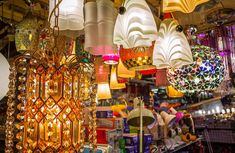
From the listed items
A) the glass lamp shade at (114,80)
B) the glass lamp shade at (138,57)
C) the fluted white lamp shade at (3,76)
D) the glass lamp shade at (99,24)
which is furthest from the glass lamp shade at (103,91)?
the glass lamp shade at (99,24)

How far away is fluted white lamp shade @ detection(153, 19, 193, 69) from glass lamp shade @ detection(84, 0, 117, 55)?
217 millimetres

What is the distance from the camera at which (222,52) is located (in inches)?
110

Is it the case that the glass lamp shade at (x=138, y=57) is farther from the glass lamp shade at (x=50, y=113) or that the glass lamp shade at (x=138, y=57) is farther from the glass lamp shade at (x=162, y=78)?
the glass lamp shade at (x=162, y=78)

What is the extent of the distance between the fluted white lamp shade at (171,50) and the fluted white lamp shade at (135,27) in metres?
0.22

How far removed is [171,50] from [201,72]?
22.6 inches

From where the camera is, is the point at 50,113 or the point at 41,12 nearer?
the point at 50,113

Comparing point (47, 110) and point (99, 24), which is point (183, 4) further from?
point (47, 110)

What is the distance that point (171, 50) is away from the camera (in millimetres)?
1039

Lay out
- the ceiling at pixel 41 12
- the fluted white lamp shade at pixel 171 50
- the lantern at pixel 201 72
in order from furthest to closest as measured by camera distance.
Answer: the ceiling at pixel 41 12, the lantern at pixel 201 72, the fluted white lamp shade at pixel 171 50

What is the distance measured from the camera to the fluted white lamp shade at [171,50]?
1.03 m

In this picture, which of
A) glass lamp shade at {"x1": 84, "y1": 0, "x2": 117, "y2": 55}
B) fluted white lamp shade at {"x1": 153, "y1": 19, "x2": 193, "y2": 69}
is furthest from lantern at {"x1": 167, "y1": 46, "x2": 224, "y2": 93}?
glass lamp shade at {"x1": 84, "y1": 0, "x2": 117, "y2": 55}

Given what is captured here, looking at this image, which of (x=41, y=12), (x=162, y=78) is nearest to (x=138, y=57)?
(x=162, y=78)

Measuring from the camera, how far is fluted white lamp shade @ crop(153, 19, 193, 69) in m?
1.03

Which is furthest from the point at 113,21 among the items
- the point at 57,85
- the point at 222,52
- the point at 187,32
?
the point at 222,52
